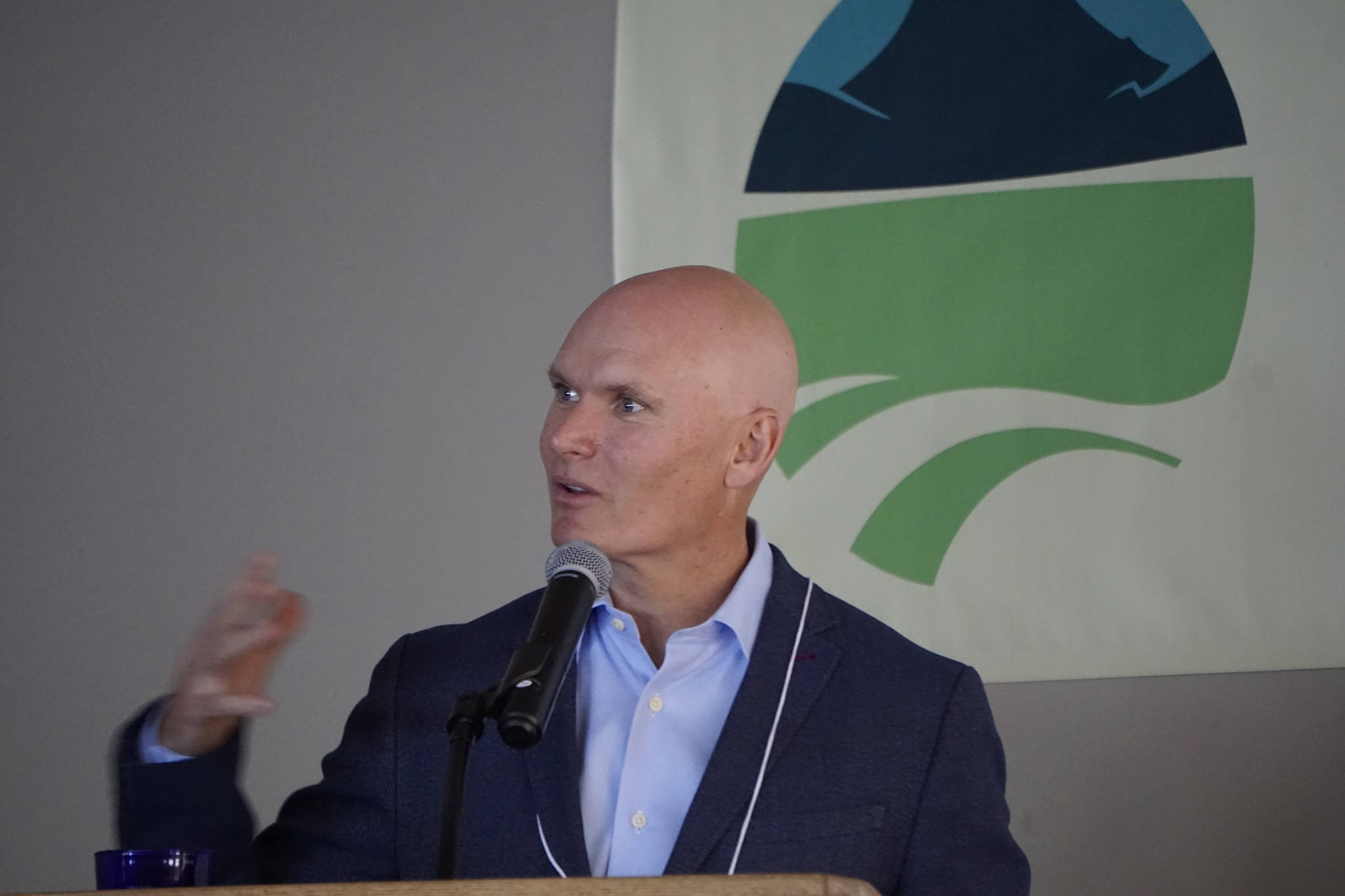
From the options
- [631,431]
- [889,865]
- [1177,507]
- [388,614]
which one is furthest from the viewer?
[388,614]

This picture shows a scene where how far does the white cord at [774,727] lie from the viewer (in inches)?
60.1

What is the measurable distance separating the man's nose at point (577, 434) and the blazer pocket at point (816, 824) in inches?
18.9

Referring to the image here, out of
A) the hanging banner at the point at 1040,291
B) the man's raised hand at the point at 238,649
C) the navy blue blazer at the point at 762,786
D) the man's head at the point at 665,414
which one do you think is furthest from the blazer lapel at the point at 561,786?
the hanging banner at the point at 1040,291

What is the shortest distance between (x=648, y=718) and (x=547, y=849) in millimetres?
192

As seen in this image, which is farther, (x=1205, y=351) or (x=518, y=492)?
(x=518, y=492)

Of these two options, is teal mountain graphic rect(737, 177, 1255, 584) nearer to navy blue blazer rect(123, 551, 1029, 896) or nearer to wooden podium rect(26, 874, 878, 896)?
navy blue blazer rect(123, 551, 1029, 896)

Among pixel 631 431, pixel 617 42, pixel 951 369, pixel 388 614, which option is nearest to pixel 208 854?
pixel 631 431

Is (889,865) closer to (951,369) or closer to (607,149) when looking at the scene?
(951,369)

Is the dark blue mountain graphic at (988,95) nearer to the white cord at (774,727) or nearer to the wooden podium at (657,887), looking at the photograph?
the white cord at (774,727)

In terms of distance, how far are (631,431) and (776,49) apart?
1.24m

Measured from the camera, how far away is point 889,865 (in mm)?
1570

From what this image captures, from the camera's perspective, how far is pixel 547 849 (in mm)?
1541

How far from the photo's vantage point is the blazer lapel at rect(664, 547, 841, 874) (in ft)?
4.99

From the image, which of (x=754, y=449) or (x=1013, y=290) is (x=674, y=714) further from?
(x=1013, y=290)
